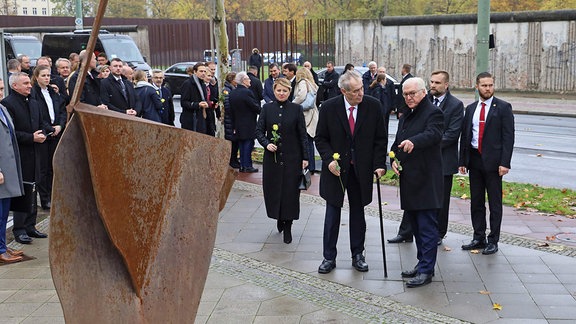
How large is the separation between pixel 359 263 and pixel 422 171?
118 cm

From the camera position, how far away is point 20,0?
94625mm

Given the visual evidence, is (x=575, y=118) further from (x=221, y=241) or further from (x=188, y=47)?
(x=188, y=47)

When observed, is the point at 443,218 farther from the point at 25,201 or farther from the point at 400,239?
the point at 25,201

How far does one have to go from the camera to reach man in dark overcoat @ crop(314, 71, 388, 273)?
7492 millimetres

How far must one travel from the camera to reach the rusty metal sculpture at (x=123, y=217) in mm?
3807

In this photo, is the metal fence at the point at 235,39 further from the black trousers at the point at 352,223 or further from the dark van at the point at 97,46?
the black trousers at the point at 352,223

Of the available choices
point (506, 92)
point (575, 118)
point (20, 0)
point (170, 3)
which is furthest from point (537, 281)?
point (20, 0)

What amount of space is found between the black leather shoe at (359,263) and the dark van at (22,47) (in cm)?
2018

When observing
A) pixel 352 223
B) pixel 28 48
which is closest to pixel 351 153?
pixel 352 223

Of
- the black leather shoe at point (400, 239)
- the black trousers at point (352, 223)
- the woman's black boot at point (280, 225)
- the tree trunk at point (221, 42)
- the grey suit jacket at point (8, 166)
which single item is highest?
the tree trunk at point (221, 42)

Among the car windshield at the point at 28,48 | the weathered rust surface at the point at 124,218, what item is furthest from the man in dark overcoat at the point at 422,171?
the car windshield at the point at 28,48

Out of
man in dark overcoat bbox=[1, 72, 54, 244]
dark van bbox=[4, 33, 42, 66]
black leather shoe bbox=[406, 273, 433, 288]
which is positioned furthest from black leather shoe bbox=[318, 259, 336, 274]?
dark van bbox=[4, 33, 42, 66]

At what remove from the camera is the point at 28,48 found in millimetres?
26469

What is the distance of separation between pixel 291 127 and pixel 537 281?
11.1 feet
